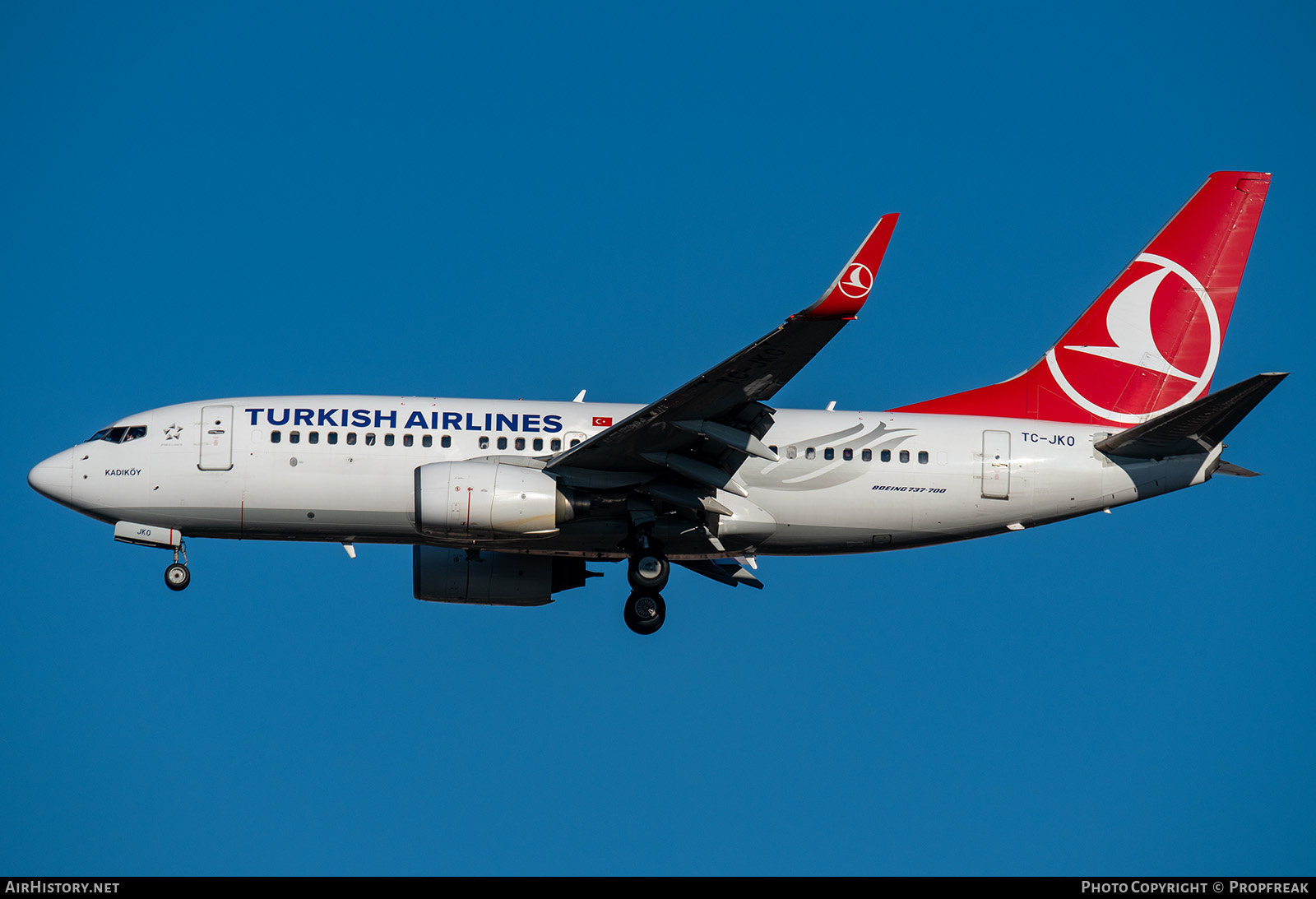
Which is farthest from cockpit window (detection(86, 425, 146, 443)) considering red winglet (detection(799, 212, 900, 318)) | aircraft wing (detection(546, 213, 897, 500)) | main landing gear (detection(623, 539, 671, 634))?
red winglet (detection(799, 212, 900, 318))

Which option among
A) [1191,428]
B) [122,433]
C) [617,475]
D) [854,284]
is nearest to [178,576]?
[122,433]

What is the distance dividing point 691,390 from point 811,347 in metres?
2.50

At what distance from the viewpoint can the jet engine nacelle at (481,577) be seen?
30484mm

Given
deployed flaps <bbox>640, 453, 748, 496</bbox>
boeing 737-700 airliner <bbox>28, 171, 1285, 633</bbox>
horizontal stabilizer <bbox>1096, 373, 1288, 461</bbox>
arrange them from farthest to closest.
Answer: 1. boeing 737-700 airliner <bbox>28, 171, 1285, 633</bbox>
2. deployed flaps <bbox>640, 453, 748, 496</bbox>
3. horizontal stabilizer <bbox>1096, 373, 1288, 461</bbox>

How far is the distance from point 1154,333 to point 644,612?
12862 mm

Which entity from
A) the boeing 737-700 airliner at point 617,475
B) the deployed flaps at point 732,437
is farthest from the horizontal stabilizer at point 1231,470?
the deployed flaps at point 732,437

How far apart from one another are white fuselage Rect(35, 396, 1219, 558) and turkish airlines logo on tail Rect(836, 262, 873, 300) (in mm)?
6696

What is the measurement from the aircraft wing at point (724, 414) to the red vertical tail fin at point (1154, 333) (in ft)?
18.9

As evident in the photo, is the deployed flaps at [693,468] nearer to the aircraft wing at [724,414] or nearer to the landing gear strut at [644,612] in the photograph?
the aircraft wing at [724,414]

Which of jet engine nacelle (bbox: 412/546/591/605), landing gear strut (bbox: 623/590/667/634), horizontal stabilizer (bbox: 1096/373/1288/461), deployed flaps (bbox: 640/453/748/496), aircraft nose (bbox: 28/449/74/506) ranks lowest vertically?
landing gear strut (bbox: 623/590/667/634)

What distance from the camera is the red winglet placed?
21.9 meters

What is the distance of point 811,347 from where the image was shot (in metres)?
23.3

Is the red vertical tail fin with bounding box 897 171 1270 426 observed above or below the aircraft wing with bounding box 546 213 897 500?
above

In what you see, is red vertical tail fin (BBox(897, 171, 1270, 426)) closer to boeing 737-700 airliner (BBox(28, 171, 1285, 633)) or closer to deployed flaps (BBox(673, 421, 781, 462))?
boeing 737-700 airliner (BBox(28, 171, 1285, 633))
